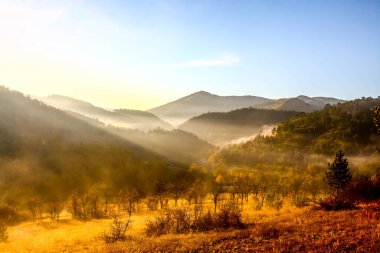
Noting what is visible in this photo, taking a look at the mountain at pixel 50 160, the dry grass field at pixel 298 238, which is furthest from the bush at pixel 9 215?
the dry grass field at pixel 298 238

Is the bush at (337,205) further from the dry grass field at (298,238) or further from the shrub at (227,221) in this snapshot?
the shrub at (227,221)

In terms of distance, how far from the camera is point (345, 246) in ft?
59.8

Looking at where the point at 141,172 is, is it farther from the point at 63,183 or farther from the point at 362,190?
the point at 362,190

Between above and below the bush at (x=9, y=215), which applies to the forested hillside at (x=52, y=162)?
above

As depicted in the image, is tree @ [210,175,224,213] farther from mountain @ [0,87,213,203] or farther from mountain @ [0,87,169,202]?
mountain @ [0,87,169,202]

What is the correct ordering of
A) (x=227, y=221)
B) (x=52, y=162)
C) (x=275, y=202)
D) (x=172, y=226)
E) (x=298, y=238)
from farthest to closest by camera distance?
Answer: (x=52, y=162)
(x=275, y=202)
(x=172, y=226)
(x=227, y=221)
(x=298, y=238)

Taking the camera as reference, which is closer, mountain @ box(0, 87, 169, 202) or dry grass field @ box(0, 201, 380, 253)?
dry grass field @ box(0, 201, 380, 253)

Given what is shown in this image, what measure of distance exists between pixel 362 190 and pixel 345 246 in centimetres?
1567

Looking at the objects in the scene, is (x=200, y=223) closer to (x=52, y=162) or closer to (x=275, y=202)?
(x=275, y=202)

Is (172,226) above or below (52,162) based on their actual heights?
above

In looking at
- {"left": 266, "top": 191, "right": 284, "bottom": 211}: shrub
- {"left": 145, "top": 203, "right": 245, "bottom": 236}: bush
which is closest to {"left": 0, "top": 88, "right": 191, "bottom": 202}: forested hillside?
{"left": 266, "top": 191, "right": 284, "bottom": 211}: shrub

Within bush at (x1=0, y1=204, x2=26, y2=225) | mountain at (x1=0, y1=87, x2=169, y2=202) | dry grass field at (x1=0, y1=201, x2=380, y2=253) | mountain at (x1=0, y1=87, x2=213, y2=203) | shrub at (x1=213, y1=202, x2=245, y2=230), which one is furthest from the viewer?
mountain at (x1=0, y1=87, x2=169, y2=202)

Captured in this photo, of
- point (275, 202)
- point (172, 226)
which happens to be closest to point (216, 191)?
point (275, 202)

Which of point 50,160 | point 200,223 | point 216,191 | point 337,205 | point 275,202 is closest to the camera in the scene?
point 200,223
